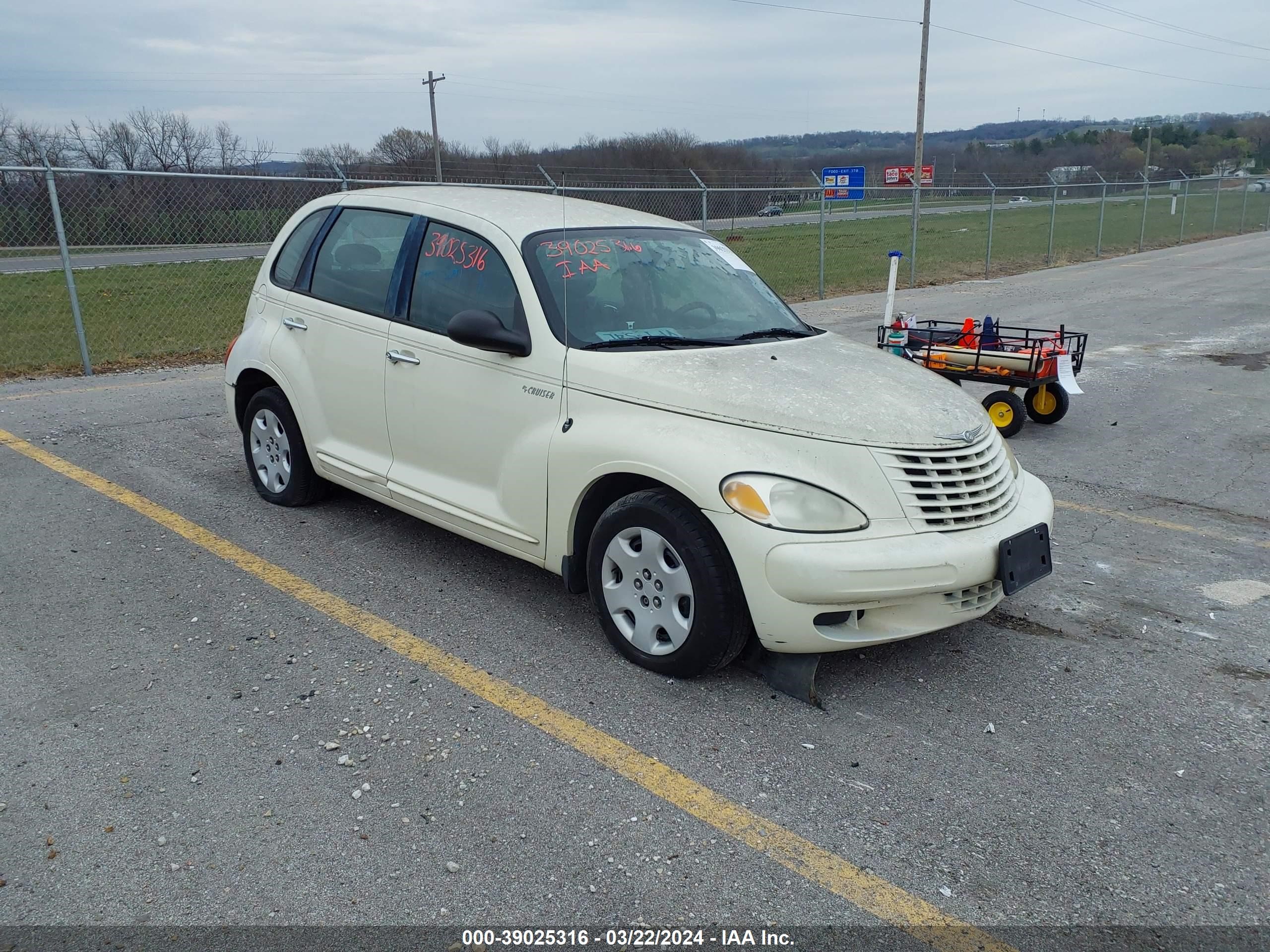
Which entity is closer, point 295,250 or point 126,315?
point 295,250

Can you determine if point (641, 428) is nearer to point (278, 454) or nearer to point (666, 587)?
point (666, 587)

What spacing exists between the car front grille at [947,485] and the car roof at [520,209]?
76.5 inches

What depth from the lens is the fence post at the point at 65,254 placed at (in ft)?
30.1

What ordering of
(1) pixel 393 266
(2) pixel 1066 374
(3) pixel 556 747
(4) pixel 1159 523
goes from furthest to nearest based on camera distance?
(2) pixel 1066 374 → (4) pixel 1159 523 → (1) pixel 393 266 → (3) pixel 556 747

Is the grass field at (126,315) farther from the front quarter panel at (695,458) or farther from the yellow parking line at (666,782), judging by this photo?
the front quarter panel at (695,458)

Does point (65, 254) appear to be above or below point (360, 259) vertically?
below

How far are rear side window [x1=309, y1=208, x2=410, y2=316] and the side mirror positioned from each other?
35.5 inches

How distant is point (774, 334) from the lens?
4656mm

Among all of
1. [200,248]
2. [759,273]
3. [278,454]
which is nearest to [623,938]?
[278,454]

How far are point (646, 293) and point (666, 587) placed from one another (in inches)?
58.0

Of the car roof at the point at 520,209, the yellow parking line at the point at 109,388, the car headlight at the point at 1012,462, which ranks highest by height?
the car roof at the point at 520,209

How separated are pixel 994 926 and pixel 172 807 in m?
2.40

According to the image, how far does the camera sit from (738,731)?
11.4 ft

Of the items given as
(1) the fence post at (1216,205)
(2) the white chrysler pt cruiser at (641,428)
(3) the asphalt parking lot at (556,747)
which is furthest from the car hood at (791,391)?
(1) the fence post at (1216,205)
